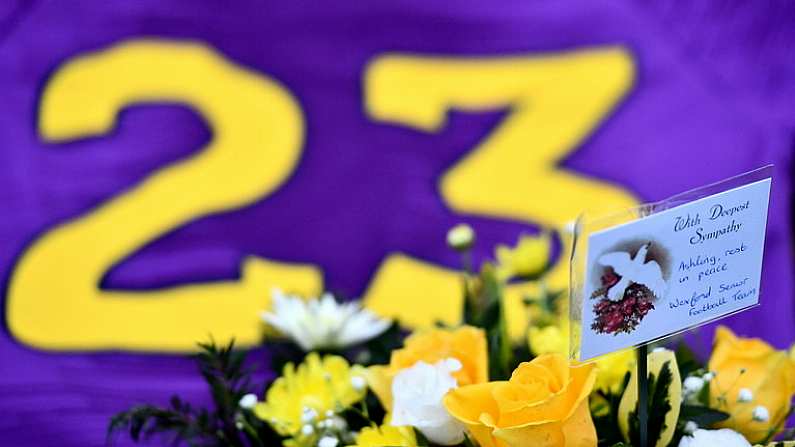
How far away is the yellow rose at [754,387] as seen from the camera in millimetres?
740

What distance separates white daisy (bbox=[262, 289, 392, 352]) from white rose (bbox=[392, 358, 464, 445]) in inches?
8.4

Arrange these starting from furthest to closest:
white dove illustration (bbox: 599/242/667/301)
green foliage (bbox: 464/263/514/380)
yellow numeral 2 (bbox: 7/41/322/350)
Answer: yellow numeral 2 (bbox: 7/41/322/350)
green foliage (bbox: 464/263/514/380)
white dove illustration (bbox: 599/242/667/301)

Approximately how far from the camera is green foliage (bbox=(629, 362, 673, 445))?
0.68 metres

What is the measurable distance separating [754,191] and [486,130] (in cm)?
94

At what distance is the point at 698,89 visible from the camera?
160cm

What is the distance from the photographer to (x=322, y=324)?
3.01 ft

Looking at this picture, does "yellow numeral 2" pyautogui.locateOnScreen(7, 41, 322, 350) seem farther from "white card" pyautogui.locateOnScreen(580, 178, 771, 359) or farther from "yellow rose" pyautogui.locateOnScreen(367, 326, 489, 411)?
"white card" pyautogui.locateOnScreen(580, 178, 771, 359)

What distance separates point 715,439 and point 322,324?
41cm

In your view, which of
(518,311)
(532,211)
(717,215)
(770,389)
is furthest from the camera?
(532,211)

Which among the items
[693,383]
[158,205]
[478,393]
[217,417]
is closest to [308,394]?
[217,417]

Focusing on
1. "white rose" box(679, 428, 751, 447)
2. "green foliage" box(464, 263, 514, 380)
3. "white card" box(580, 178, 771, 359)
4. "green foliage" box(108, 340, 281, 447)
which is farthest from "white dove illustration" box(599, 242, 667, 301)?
"green foliage" box(108, 340, 281, 447)

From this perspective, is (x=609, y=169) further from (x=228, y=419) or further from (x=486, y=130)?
(x=228, y=419)

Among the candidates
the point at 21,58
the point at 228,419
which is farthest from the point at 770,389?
the point at 21,58

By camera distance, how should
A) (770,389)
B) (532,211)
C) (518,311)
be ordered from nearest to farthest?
(770,389)
(518,311)
(532,211)
